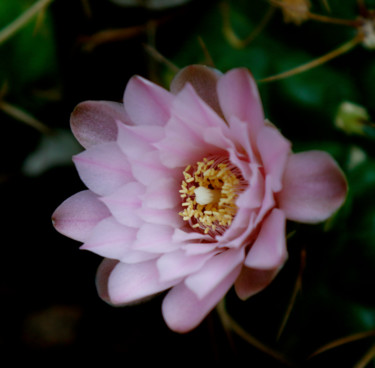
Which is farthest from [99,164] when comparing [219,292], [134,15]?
[134,15]

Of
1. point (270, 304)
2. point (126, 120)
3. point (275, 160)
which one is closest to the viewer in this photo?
point (275, 160)

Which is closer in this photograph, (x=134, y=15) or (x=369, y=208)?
(x=369, y=208)

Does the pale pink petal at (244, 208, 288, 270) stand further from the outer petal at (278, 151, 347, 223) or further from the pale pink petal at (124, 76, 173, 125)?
the pale pink petal at (124, 76, 173, 125)

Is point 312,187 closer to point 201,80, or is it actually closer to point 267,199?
point 267,199

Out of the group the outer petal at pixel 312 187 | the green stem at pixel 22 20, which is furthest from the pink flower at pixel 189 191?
the green stem at pixel 22 20

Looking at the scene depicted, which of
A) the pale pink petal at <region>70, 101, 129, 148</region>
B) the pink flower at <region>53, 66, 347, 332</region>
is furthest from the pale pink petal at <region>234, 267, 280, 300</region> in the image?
the pale pink petal at <region>70, 101, 129, 148</region>

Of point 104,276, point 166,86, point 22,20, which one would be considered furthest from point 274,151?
point 22,20

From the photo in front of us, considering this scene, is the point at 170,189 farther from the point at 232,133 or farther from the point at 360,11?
the point at 360,11
